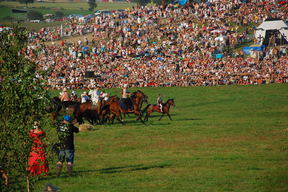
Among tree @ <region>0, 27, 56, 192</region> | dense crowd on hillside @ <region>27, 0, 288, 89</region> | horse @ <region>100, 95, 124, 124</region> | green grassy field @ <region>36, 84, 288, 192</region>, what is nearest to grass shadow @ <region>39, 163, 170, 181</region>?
green grassy field @ <region>36, 84, 288, 192</region>

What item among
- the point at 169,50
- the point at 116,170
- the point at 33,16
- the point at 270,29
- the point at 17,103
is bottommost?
the point at 116,170

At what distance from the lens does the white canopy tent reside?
72562 mm

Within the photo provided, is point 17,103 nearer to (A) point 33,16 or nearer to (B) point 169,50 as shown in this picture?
(B) point 169,50

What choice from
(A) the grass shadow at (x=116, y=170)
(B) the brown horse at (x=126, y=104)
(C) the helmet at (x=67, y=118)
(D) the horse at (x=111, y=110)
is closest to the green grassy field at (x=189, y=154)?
(A) the grass shadow at (x=116, y=170)

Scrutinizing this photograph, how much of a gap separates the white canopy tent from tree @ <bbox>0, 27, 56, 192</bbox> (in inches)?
2401

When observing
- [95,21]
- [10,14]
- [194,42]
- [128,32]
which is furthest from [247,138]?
[10,14]

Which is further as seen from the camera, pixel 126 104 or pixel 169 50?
pixel 169 50

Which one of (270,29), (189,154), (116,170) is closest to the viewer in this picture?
(116,170)

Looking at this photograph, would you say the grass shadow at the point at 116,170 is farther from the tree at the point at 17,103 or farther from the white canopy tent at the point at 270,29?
the white canopy tent at the point at 270,29

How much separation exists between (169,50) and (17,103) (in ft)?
201

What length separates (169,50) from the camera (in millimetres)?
73688

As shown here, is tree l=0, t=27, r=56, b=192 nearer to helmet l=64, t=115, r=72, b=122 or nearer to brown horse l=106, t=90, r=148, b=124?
helmet l=64, t=115, r=72, b=122

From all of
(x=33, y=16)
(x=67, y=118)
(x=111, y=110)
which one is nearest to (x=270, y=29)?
(x=111, y=110)

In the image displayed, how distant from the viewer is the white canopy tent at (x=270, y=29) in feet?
238
